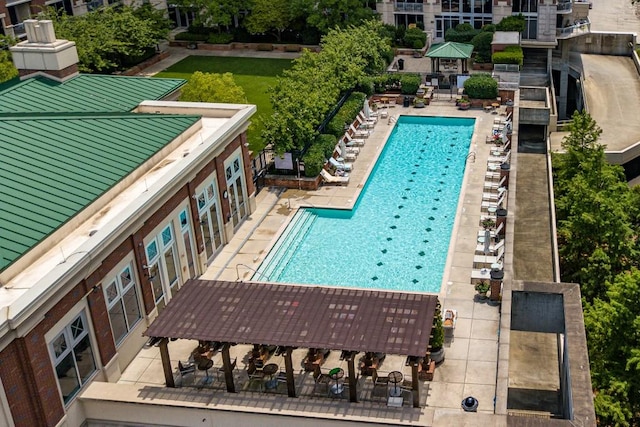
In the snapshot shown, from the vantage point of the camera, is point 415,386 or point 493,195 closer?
point 415,386

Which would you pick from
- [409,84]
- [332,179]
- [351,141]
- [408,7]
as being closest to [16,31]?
[408,7]

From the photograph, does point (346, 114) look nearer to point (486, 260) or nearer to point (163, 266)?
point (486, 260)

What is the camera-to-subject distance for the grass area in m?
61.1

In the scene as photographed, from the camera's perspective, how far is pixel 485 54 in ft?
200

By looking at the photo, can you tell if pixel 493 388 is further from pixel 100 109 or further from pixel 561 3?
pixel 561 3

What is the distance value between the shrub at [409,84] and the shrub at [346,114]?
3.66m

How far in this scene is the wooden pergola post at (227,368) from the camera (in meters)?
24.1

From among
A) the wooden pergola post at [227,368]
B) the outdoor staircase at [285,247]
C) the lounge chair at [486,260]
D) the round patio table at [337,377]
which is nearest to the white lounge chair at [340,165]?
the outdoor staircase at [285,247]

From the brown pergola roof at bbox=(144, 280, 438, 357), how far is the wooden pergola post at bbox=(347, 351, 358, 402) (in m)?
0.38

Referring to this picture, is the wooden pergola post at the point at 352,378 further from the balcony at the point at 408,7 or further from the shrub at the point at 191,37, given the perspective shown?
the shrub at the point at 191,37

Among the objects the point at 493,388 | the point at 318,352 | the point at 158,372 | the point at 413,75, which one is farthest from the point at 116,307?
the point at 413,75

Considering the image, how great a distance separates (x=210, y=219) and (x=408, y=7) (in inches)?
1521

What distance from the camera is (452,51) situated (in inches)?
2207

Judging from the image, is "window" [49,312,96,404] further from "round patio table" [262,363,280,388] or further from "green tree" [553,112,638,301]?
"green tree" [553,112,638,301]
